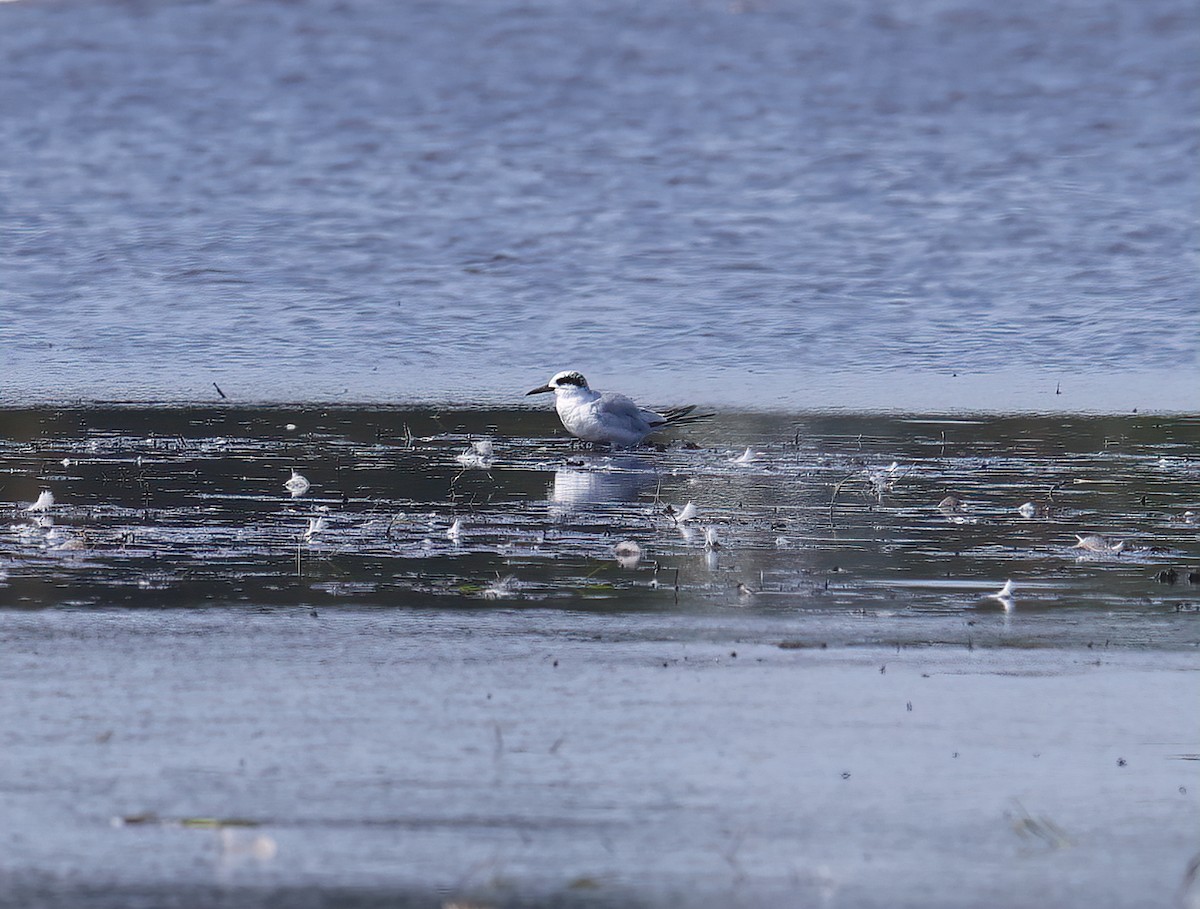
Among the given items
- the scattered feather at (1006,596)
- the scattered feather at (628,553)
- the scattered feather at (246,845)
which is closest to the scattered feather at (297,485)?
the scattered feather at (628,553)

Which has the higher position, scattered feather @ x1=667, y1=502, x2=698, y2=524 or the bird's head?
the bird's head

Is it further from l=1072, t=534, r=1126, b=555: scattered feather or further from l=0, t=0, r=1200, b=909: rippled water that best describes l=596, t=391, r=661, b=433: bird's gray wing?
l=1072, t=534, r=1126, b=555: scattered feather

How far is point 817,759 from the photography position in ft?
15.8

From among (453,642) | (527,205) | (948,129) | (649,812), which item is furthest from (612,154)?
A: (649,812)

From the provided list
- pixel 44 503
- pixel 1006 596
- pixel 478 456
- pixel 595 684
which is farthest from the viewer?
pixel 478 456

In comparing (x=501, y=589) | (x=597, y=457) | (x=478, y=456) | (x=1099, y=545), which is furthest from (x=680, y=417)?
(x=501, y=589)

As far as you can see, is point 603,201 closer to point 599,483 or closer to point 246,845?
point 599,483

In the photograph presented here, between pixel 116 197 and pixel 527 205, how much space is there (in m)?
4.05

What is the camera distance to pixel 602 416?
10547mm

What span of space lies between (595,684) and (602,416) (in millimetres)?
5158

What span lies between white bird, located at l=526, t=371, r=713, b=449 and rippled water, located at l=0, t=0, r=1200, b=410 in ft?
4.54

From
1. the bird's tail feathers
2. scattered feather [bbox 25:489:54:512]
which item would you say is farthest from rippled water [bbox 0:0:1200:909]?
the bird's tail feathers

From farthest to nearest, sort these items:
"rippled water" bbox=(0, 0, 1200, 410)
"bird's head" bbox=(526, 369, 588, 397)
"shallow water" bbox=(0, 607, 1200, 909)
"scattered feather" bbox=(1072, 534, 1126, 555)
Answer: "rippled water" bbox=(0, 0, 1200, 410), "bird's head" bbox=(526, 369, 588, 397), "scattered feather" bbox=(1072, 534, 1126, 555), "shallow water" bbox=(0, 607, 1200, 909)

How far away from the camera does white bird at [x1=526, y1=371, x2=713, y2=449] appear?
1056 cm
